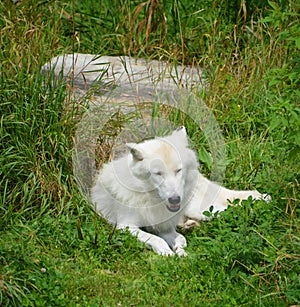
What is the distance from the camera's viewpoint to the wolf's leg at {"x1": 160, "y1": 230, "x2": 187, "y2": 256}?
224 inches

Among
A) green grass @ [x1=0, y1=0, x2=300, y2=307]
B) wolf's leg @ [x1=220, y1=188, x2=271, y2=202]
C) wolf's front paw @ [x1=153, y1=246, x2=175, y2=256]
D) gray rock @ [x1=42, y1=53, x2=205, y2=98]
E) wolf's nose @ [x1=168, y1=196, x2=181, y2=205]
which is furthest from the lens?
gray rock @ [x1=42, y1=53, x2=205, y2=98]

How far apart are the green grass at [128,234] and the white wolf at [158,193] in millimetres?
167

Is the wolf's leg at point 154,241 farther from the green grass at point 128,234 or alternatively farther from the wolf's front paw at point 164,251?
the green grass at point 128,234

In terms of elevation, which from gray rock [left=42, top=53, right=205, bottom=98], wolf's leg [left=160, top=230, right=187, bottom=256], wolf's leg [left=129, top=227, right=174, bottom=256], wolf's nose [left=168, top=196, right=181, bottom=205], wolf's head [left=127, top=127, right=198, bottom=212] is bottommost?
wolf's leg [left=160, top=230, right=187, bottom=256]

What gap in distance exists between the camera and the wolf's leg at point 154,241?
18.4ft

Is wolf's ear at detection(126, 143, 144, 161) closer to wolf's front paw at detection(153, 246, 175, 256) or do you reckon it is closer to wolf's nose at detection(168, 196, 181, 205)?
wolf's nose at detection(168, 196, 181, 205)

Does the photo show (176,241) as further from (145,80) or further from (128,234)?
(145,80)

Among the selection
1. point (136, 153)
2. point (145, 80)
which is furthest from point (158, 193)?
point (145, 80)

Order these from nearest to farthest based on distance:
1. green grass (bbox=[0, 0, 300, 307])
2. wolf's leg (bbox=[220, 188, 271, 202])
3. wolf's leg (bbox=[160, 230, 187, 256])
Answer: green grass (bbox=[0, 0, 300, 307]), wolf's leg (bbox=[160, 230, 187, 256]), wolf's leg (bbox=[220, 188, 271, 202])

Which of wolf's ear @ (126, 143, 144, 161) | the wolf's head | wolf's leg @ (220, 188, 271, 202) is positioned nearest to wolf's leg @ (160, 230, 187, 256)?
the wolf's head

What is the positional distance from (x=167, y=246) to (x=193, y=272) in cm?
54

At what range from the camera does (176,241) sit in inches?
230

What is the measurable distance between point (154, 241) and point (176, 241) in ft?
0.78

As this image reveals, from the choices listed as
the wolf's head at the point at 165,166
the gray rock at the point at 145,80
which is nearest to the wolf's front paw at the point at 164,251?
the wolf's head at the point at 165,166
